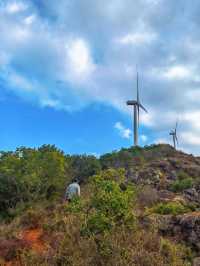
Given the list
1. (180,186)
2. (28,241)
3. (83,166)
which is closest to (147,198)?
(180,186)

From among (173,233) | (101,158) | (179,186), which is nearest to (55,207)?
(173,233)

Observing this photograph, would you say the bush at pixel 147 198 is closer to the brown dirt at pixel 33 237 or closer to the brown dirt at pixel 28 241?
the brown dirt at pixel 33 237

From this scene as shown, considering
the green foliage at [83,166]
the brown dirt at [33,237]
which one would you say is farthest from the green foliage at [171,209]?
the green foliage at [83,166]

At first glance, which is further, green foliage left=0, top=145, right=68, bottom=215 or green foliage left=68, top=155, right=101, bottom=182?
green foliage left=68, top=155, right=101, bottom=182

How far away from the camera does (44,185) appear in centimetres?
3173

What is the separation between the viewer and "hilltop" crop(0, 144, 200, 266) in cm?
1003

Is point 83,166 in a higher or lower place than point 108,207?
higher

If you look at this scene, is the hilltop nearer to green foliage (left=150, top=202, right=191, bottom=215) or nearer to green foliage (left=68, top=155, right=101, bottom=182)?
green foliage (left=150, top=202, right=191, bottom=215)

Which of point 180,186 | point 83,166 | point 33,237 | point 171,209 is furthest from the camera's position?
point 83,166

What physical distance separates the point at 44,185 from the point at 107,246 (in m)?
22.4

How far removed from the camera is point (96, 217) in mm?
12258

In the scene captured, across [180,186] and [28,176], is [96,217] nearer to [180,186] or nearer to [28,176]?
[28,176]

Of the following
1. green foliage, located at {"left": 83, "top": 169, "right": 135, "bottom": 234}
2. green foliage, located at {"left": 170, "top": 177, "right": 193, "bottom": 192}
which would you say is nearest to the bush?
green foliage, located at {"left": 170, "top": 177, "right": 193, "bottom": 192}

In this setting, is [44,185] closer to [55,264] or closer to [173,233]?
[173,233]
